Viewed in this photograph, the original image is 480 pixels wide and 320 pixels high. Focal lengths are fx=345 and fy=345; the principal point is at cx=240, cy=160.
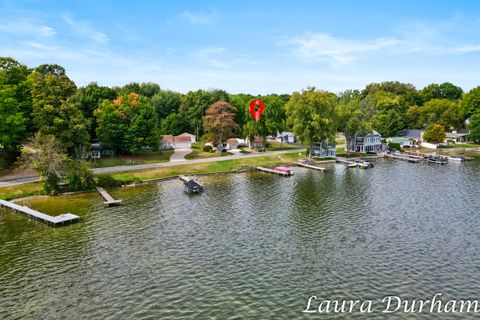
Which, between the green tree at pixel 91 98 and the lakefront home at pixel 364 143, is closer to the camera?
the green tree at pixel 91 98

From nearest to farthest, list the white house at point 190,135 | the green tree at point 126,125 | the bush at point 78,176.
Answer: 1. the bush at point 78,176
2. the green tree at point 126,125
3. the white house at point 190,135

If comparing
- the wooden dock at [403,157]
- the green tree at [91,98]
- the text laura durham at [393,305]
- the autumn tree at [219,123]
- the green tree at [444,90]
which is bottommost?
the text laura durham at [393,305]

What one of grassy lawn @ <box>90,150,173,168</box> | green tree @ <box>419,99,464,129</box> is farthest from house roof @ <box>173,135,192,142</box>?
green tree @ <box>419,99,464,129</box>

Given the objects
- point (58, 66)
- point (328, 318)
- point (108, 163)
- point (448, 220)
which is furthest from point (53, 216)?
point (448, 220)

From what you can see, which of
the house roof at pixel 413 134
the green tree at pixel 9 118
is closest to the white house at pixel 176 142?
the green tree at pixel 9 118

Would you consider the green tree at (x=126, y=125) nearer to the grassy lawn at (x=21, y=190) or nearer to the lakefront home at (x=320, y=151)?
the grassy lawn at (x=21, y=190)

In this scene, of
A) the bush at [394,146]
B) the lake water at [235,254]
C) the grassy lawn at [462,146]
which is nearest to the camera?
the lake water at [235,254]

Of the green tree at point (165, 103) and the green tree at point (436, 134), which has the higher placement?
the green tree at point (165, 103)
